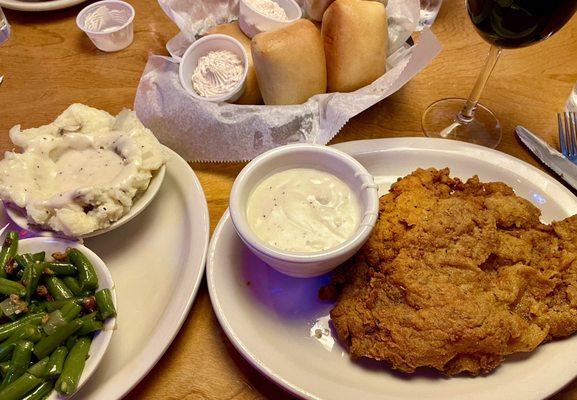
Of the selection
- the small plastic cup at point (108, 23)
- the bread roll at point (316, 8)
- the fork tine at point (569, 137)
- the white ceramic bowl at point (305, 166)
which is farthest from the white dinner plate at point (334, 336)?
the small plastic cup at point (108, 23)

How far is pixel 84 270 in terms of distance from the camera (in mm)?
1458

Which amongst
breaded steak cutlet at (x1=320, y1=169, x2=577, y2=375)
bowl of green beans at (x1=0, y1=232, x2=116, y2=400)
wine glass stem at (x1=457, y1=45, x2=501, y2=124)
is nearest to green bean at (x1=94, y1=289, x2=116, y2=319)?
bowl of green beans at (x1=0, y1=232, x2=116, y2=400)

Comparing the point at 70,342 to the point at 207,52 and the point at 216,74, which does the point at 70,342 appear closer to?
the point at 216,74

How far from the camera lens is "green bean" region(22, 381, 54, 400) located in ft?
4.06

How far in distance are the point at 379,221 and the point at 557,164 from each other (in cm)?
84

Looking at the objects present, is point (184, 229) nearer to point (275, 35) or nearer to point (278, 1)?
point (275, 35)

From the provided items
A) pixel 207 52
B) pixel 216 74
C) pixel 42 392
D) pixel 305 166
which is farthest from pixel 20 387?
pixel 207 52

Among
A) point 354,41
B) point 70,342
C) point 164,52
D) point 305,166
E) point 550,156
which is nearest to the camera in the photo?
point 70,342

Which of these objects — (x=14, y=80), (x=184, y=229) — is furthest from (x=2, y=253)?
(x=14, y=80)

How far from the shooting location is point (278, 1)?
2338 millimetres

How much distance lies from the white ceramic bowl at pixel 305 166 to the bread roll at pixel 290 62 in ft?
1.75

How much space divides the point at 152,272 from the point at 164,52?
1274 millimetres

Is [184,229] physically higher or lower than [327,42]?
lower

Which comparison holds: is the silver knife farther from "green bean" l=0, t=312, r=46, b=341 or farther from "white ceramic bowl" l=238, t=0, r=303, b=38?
"green bean" l=0, t=312, r=46, b=341
